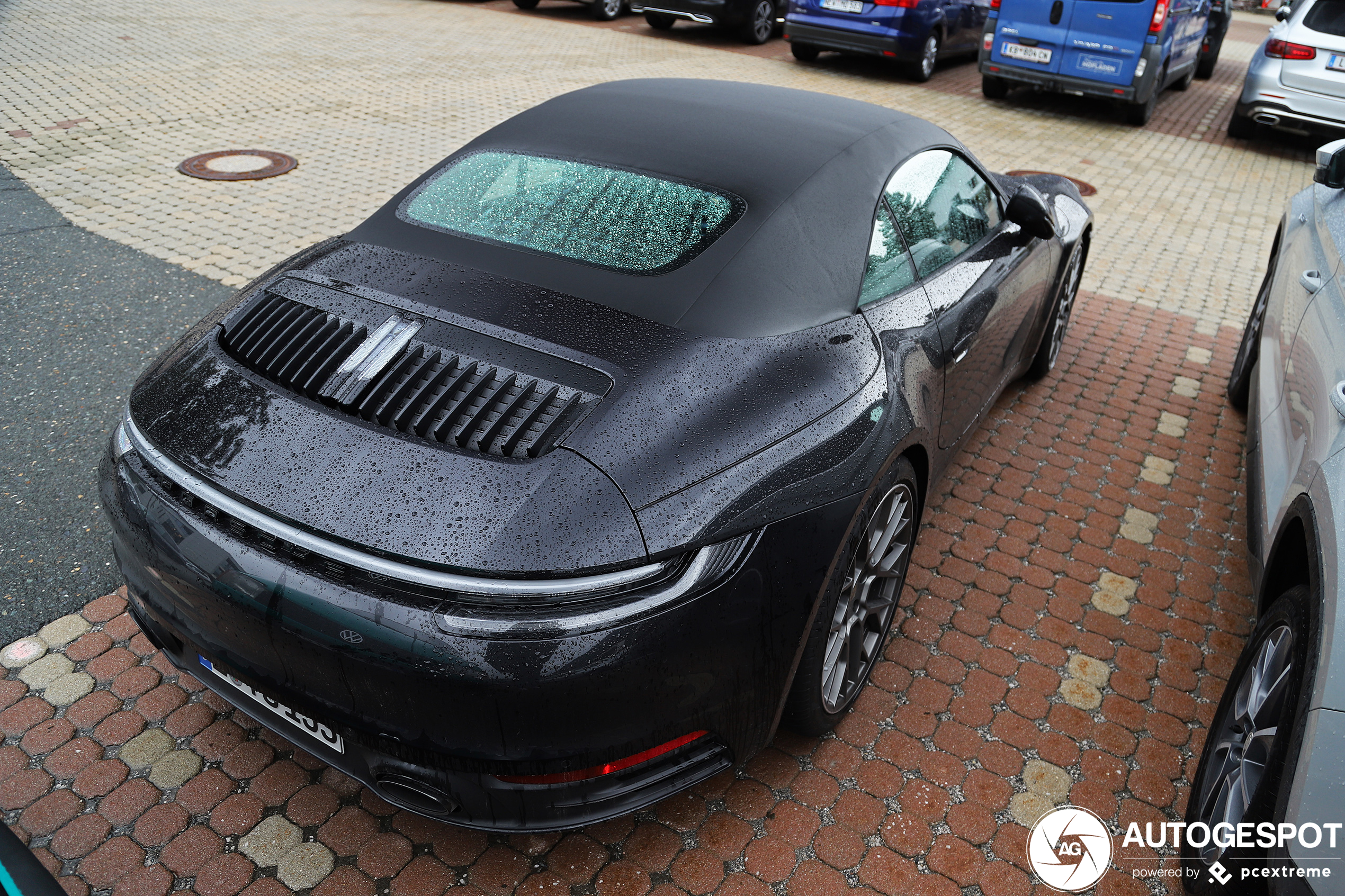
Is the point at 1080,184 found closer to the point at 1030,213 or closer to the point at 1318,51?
the point at 1318,51

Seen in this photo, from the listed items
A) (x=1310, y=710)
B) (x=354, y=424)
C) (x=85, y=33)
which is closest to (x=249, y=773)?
(x=354, y=424)

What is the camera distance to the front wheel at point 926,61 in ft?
42.1

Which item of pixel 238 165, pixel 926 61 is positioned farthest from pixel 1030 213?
pixel 926 61

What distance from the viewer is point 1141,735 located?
9.54ft

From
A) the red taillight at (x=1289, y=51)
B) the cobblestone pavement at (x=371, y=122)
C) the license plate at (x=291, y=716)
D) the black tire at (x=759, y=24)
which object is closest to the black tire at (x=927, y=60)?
the cobblestone pavement at (x=371, y=122)

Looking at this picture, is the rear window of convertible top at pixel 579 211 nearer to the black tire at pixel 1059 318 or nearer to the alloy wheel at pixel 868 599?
the alloy wheel at pixel 868 599

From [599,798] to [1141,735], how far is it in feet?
6.09

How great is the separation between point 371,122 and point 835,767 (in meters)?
8.78

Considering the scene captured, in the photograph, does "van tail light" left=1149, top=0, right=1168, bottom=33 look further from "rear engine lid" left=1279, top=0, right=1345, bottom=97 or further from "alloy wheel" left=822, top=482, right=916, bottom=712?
"alloy wheel" left=822, top=482, right=916, bottom=712

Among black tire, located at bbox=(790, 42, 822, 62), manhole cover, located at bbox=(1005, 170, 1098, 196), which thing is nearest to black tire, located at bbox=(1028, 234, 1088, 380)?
manhole cover, located at bbox=(1005, 170, 1098, 196)

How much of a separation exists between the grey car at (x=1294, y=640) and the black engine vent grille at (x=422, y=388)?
64.6 inches

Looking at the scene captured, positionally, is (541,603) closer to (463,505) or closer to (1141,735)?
(463,505)

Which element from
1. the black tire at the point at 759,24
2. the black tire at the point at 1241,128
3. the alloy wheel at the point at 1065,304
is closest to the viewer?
the alloy wheel at the point at 1065,304

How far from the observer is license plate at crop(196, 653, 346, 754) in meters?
2.06
